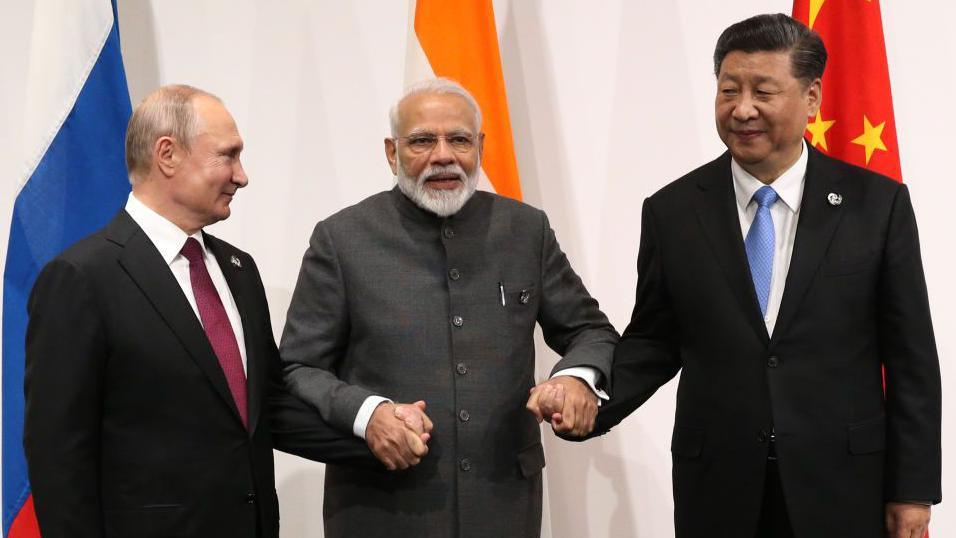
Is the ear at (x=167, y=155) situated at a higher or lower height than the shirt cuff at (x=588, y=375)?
higher

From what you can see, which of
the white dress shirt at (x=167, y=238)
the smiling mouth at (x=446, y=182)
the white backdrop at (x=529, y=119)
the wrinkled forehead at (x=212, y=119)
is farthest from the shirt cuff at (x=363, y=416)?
the white backdrop at (x=529, y=119)

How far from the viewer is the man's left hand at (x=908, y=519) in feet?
7.21

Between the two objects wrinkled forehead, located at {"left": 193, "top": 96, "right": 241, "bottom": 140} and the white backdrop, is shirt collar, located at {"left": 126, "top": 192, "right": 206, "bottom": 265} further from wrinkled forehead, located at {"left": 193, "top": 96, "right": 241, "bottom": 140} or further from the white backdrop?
the white backdrop

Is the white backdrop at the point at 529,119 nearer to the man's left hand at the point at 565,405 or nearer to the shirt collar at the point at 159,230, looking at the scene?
the man's left hand at the point at 565,405

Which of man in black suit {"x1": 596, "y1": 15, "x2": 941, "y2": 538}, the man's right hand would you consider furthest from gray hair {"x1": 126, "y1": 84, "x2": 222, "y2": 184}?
man in black suit {"x1": 596, "y1": 15, "x2": 941, "y2": 538}

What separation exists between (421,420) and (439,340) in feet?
0.80

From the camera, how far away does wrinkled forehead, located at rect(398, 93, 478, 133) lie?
8.38 feet

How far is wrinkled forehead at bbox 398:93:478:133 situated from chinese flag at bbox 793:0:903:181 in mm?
1137

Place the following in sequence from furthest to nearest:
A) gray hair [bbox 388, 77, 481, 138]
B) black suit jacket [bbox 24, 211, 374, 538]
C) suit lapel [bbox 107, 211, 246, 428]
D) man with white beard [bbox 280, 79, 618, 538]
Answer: gray hair [bbox 388, 77, 481, 138]
man with white beard [bbox 280, 79, 618, 538]
suit lapel [bbox 107, 211, 246, 428]
black suit jacket [bbox 24, 211, 374, 538]

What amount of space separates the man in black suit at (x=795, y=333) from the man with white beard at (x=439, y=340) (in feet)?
1.13

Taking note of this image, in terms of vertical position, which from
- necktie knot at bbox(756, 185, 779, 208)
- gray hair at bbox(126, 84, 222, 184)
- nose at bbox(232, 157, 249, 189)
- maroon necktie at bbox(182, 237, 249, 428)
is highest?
gray hair at bbox(126, 84, 222, 184)

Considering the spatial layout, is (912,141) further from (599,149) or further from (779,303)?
(779,303)

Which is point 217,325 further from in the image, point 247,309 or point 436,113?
point 436,113

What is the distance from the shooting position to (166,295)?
2.12m
